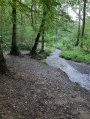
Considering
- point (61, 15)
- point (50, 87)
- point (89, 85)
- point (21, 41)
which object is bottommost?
point (89, 85)

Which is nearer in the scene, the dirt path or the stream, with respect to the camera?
the dirt path

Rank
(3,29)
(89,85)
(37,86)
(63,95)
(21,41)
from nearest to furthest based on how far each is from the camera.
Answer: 1. (63,95)
2. (37,86)
3. (89,85)
4. (3,29)
5. (21,41)

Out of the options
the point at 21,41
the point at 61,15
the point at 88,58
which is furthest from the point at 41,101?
the point at 21,41

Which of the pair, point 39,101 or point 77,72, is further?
point 77,72

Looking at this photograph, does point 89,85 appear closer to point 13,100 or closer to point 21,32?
point 13,100

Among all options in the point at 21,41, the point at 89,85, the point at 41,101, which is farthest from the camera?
the point at 21,41

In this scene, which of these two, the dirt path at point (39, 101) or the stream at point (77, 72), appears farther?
the stream at point (77, 72)

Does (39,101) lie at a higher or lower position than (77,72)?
higher

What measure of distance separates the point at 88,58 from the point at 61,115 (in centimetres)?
1083

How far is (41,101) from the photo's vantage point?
162 inches

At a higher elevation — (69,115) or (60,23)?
(60,23)

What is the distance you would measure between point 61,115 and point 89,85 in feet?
14.0

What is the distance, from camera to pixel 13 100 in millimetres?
3691

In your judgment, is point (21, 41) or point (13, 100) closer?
point (13, 100)
